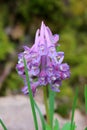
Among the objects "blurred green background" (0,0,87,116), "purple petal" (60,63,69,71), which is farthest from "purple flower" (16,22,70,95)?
"blurred green background" (0,0,87,116)

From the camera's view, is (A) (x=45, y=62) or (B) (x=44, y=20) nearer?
(A) (x=45, y=62)

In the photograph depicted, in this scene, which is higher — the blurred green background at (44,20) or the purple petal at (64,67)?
the blurred green background at (44,20)

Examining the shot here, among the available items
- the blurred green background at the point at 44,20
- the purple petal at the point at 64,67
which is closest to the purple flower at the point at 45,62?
the purple petal at the point at 64,67

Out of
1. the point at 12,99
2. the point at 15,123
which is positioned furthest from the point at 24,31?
the point at 15,123

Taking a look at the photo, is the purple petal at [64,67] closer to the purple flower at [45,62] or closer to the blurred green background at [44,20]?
the purple flower at [45,62]

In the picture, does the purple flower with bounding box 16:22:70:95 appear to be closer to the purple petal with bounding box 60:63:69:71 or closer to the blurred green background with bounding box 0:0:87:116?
the purple petal with bounding box 60:63:69:71

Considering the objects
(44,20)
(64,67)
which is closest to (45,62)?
(64,67)

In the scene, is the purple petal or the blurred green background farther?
the blurred green background

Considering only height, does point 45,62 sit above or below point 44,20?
below

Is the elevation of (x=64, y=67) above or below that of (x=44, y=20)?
below

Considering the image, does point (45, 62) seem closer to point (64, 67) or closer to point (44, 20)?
point (64, 67)

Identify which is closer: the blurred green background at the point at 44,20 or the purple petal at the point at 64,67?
the purple petal at the point at 64,67
